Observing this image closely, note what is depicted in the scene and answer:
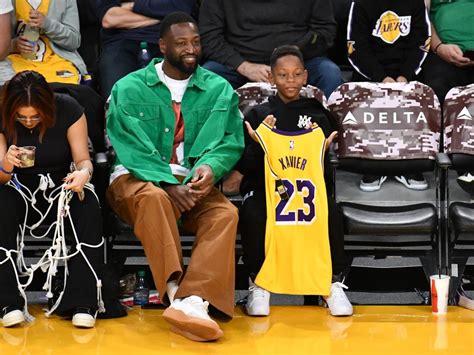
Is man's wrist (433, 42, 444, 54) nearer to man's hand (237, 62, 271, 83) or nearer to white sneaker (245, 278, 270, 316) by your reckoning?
man's hand (237, 62, 271, 83)

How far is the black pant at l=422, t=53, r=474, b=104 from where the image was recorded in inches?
262

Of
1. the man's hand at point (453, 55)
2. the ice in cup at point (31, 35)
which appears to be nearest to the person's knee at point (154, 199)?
the ice in cup at point (31, 35)

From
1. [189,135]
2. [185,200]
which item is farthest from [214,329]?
[189,135]

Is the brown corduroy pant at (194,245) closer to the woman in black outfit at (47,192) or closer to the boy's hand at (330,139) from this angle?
the woman in black outfit at (47,192)

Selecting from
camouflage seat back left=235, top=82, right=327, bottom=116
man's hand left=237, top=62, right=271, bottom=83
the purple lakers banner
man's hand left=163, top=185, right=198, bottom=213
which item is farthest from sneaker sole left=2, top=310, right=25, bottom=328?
the purple lakers banner

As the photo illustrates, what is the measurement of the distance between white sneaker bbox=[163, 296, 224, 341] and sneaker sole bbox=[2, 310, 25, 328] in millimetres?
631

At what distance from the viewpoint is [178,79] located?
5.89 m

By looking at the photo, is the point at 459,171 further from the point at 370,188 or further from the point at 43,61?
the point at 43,61

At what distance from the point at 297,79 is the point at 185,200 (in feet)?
2.81

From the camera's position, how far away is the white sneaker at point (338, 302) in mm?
5477

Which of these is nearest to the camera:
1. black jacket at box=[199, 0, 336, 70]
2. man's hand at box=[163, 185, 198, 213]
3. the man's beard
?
man's hand at box=[163, 185, 198, 213]

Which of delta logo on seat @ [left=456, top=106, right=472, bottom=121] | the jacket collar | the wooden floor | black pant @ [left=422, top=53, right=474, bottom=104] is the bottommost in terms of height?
the wooden floor

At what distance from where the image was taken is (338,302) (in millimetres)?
5496

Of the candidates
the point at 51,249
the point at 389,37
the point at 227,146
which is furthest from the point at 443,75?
the point at 51,249
